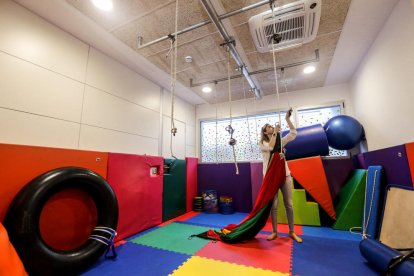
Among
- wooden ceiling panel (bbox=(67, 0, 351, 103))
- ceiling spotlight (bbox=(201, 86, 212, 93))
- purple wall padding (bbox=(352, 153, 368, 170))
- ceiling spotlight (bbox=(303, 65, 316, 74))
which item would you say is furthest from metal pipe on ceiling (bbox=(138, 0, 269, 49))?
purple wall padding (bbox=(352, 153, 368, 170))

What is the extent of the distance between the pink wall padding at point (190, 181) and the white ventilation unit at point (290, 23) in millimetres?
2675

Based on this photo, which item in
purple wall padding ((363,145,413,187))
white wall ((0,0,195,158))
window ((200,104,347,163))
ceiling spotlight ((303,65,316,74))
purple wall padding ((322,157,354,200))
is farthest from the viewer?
window ((200,104,347,163))

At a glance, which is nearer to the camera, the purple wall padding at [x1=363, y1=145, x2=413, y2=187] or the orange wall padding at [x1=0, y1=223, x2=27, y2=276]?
the orange wall padding at [x1=0, y1=223, x2=27, y2=276]

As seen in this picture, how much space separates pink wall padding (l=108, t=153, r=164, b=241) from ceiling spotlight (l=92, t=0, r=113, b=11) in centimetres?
179

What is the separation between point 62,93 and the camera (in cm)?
258

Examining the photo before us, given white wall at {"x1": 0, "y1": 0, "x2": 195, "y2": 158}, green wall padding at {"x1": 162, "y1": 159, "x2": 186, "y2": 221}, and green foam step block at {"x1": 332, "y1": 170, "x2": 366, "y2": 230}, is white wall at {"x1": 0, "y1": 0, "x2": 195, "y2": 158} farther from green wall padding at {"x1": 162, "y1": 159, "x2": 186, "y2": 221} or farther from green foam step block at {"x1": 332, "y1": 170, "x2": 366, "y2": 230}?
green foam step block at {"x1": 332, "y1": 170, "x2": 366, "y2": 230}

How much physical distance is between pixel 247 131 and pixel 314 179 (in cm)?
227

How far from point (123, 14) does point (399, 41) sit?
11.1ft

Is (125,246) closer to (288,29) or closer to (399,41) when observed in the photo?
(288,29)

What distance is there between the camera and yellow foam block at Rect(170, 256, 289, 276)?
5.52ft

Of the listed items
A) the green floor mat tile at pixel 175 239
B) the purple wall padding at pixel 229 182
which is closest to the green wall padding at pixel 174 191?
the green floor mat tile at pixel 175 239

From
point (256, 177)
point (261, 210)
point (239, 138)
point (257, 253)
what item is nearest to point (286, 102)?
point (239, 138)

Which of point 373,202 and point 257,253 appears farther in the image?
point 373,202

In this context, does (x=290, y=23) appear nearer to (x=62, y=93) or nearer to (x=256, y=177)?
(x=256, y=177)
